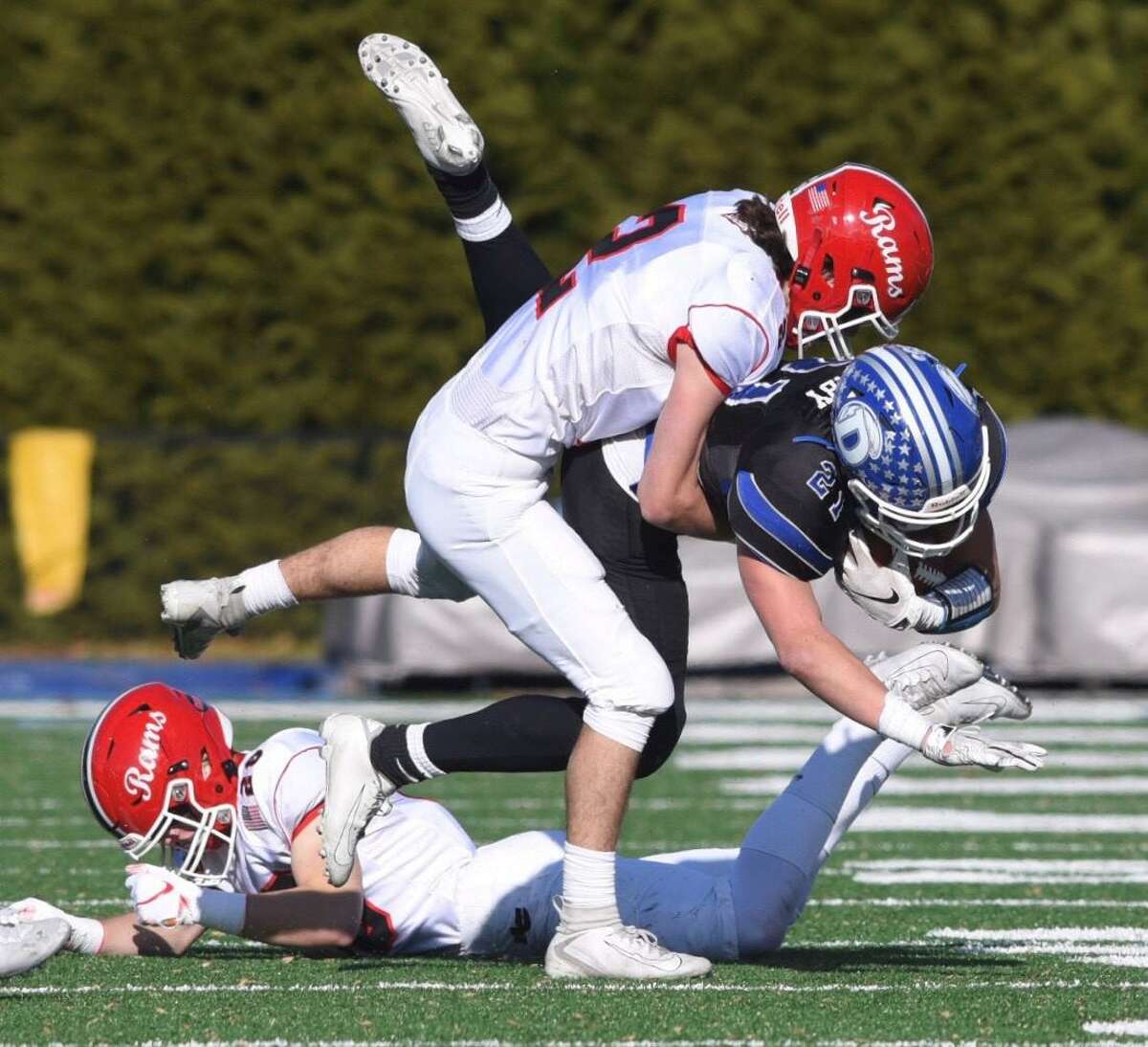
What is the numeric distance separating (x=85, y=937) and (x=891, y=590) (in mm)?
1674

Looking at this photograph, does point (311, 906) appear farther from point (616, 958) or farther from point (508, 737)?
point (616, 958)

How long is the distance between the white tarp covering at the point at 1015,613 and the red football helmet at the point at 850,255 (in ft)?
18.7

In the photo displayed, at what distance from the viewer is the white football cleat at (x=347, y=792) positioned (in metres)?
4.08

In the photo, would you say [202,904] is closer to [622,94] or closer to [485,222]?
[485,222]

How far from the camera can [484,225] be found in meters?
4.77

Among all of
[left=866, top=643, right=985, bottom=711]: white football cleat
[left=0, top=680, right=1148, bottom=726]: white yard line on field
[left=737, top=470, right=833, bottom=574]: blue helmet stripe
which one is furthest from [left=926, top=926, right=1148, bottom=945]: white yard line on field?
[left=0, top=680, right=1148, bottom=726]: white yard line on field

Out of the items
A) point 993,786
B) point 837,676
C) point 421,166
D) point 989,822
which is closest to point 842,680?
point 837,676

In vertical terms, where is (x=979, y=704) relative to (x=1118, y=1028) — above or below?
above

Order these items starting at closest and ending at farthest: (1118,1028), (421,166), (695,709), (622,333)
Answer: (1118,1028)
(622,333)
(695,709)
(421,166)

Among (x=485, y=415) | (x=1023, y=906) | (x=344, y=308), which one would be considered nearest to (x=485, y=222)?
(x=485, y=415)

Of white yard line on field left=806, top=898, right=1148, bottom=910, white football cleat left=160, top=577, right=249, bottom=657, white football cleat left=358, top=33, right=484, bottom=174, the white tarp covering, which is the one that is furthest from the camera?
the white tarp covering

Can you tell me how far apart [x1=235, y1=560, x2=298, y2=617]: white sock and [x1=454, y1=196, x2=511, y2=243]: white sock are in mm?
816

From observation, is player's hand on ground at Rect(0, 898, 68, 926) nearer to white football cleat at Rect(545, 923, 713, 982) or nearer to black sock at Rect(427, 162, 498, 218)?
white football cleat at Rect(545, 923, 713, 982)

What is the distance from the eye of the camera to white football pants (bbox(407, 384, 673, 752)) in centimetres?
415
